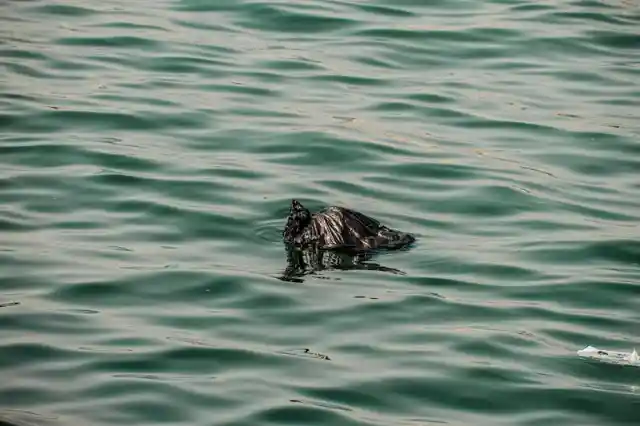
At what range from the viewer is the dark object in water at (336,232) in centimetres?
1078

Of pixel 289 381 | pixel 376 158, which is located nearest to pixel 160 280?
pixel 289 381

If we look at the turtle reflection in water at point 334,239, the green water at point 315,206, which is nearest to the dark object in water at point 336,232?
the turtle reflection in water at point 334,239

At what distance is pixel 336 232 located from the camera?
10.7 metres

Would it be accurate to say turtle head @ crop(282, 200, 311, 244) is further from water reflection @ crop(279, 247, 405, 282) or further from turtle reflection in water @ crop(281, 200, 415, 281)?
water reflection @ crop(279, 247, 405, 282)

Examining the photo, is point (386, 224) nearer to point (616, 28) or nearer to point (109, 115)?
point (109, 115)

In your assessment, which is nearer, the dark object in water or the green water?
the green water

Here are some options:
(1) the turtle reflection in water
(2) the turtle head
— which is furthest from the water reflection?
(2) the turtle head

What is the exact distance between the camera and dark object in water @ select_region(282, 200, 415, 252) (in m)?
10.8

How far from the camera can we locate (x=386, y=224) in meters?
11.4

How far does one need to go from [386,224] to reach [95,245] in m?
2.27

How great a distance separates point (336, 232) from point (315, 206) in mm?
1016

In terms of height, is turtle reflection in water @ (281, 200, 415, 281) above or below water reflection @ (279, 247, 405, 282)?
above

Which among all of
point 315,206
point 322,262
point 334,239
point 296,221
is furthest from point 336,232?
point 315,206

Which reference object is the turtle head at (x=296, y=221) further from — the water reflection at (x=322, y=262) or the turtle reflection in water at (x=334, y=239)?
the water reflection at (x=322, y=262)
